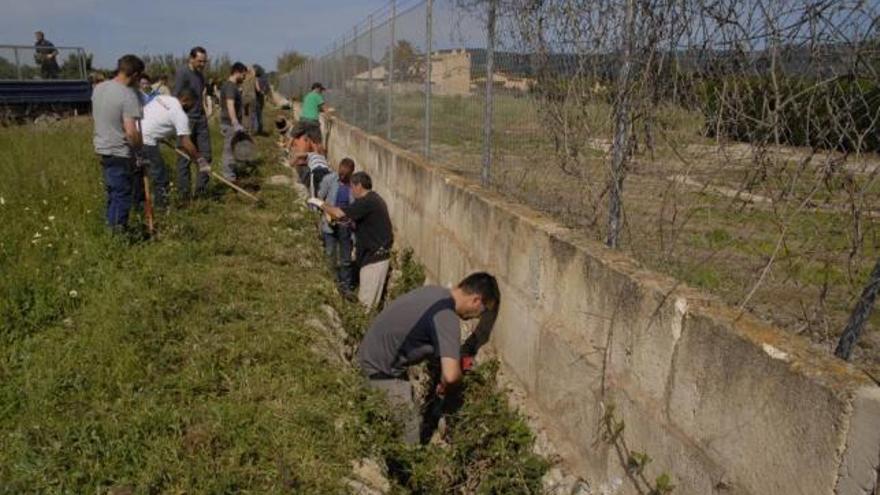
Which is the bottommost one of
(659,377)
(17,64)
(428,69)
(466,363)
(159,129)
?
(466,363)

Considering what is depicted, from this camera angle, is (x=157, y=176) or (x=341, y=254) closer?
(x=341, y=254)

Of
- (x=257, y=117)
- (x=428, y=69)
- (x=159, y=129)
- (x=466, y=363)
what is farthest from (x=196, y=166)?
(x=257, y=117)

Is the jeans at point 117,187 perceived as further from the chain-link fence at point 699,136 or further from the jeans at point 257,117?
the jeans at point 257,117

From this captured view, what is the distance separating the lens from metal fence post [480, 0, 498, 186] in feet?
15.3

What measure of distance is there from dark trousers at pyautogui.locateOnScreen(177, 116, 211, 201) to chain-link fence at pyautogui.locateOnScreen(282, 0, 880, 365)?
427 cm

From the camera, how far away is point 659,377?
251 cm

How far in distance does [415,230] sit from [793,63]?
175 inches

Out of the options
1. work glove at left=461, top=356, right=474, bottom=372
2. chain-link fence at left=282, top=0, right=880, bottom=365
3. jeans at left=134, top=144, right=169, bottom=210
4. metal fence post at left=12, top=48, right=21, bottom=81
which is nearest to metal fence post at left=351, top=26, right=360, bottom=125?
jeans at left=134, top=144, right=169, bottom=210

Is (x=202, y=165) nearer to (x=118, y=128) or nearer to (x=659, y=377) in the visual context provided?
(x=118, y=128)

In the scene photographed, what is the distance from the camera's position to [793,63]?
2.28 metres

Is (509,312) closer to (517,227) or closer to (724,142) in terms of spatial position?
(517,227)

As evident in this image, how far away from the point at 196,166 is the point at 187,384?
5649mm

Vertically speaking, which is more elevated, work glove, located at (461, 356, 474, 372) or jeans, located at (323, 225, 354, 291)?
jeans, located at (323, 225, 354, 291)

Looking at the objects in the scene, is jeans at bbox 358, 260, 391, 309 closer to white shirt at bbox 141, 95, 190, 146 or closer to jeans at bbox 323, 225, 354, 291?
jeans at bbox 323, 225, 354, 291
